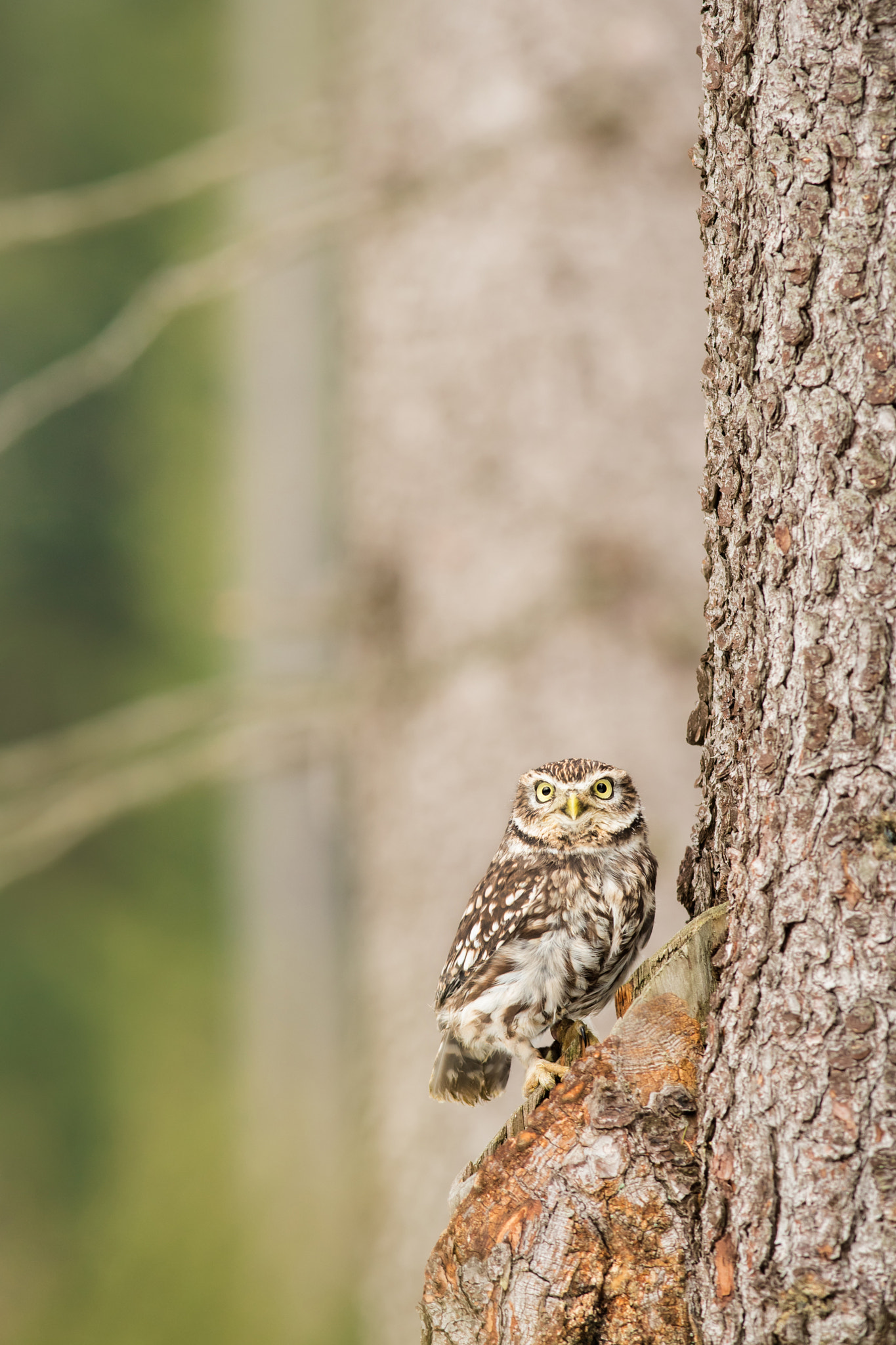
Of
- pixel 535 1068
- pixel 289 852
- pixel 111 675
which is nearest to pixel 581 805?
pixel 535 1068

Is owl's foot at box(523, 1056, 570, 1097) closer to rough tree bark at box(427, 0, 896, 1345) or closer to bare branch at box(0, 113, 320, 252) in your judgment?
rough tree bark at box(427, 0, 896, 1345)

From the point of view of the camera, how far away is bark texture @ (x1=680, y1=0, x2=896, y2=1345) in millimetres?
1028

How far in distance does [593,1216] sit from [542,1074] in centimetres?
33

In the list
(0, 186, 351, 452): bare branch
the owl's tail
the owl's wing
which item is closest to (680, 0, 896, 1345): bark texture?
the owl's wing

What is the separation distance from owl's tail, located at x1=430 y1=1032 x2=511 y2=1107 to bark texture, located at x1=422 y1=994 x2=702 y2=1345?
21.4 inches

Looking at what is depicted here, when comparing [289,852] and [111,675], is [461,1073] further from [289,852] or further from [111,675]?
[111,675]

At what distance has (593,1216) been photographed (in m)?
1.12

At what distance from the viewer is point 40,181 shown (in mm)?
6598

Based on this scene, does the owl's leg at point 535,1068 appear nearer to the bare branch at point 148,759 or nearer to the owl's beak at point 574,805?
the owl's beak at point 574,805

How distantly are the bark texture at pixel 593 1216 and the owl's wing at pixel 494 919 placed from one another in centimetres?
47

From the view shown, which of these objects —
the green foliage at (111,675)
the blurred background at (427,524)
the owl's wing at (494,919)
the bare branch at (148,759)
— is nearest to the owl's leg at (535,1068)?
the owl's wing at (494,919)

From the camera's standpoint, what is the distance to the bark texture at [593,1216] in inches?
43.6

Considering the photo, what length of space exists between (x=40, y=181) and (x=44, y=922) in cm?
416

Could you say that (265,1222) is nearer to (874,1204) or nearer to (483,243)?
(483,243)
